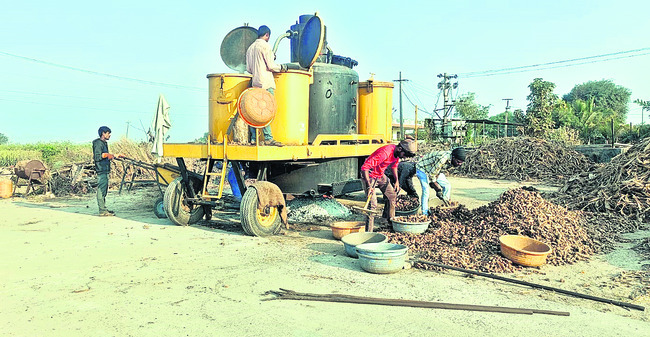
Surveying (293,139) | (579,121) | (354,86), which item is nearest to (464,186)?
(354,86)

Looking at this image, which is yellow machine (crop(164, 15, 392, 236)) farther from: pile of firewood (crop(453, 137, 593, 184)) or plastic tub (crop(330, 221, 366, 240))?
pile of firewood (crop(453, 137, 593, 184))

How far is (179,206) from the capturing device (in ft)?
25.0

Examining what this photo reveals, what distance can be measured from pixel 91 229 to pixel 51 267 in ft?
7.51

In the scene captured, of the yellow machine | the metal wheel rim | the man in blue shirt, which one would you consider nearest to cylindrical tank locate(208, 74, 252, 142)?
the yellow machine

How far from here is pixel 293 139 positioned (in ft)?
24.7

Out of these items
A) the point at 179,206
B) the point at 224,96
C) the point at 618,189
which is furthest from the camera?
the point at 618,189

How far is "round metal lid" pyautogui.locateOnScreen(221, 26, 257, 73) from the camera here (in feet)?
28.2

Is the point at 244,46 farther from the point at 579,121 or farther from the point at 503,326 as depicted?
the point at 579,121

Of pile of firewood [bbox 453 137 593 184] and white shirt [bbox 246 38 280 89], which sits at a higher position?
white shirt [bbox 246 38 280 89]

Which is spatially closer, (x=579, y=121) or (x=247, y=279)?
(x=247, y=279)

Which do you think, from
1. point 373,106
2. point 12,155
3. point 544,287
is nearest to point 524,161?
point 373,106

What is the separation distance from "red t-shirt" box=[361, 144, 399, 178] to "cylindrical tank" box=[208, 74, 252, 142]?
86.1 inches

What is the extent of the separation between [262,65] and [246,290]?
3.71m

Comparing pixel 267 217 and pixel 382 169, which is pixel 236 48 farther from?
pixel 382 169
